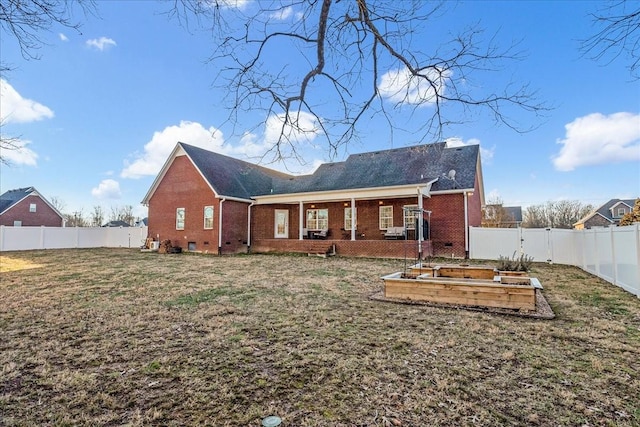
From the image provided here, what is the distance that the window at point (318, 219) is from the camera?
62.9ft

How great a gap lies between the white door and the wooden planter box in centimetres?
1405

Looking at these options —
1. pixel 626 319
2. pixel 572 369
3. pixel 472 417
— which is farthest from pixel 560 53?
pixel 472 417

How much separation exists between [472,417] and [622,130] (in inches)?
262

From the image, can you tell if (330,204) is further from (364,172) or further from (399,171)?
(399,171)

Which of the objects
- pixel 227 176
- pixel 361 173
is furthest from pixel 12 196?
pixel 361 173

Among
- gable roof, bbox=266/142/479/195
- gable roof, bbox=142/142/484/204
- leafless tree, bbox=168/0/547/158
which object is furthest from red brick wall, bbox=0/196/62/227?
leafless tree, bbox=168/0/547/158

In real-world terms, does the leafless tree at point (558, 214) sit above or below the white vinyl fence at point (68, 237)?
above

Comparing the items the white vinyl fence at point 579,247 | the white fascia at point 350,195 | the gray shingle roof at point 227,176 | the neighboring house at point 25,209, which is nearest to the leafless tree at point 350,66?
the white vinyl fence at point 579,247

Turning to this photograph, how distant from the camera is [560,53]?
538cm

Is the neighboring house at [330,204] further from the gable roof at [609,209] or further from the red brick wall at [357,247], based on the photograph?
the gable roof at [609,209]

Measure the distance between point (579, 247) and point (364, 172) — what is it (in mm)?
10385

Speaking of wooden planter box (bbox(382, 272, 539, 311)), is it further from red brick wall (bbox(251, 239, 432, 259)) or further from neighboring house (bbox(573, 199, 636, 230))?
neighboring house (bbox(573, 199, 636, 230))

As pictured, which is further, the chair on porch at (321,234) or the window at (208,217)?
the chair on porch at (321,234)

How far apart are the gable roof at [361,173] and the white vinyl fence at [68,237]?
6.13 metres
